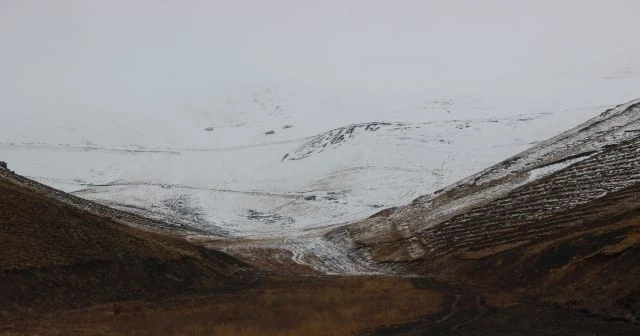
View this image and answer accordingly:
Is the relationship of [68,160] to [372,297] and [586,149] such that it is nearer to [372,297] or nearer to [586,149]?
[586,149]

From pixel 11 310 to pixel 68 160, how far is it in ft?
563

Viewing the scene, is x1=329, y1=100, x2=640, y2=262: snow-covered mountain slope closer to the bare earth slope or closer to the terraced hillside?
the terraced hillside

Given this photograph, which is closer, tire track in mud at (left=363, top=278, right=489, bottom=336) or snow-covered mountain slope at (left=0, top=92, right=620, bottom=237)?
tire track in mud at (left=363, top=278, right=489, bottom=336)

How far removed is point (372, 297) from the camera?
27.7 metres

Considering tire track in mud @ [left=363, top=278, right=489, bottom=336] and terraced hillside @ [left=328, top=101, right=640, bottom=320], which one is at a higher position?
terraced hillside @ [left=328, top=101, right=640, bottom=320]

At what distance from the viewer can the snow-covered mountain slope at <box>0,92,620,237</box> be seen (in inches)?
3553

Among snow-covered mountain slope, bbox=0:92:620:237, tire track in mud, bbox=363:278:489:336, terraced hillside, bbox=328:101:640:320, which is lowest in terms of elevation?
tire track in mud, bbox=363:278:489:336

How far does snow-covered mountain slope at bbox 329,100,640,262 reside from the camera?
40.7m

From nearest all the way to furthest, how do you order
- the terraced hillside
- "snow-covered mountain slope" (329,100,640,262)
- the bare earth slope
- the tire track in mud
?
1. the tire track in mud
2. the bare earth slope
3. the terraced hillside
4. "snow-covered mountain slope" (329,100,640,262)

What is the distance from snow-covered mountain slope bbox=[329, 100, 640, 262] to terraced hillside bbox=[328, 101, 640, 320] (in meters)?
0.15

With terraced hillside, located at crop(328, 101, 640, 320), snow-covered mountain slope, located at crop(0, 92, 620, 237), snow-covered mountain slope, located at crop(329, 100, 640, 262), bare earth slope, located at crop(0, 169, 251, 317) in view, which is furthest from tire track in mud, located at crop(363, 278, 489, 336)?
snow-covered mountain slope, located at crop(0, 92, 620, 237)

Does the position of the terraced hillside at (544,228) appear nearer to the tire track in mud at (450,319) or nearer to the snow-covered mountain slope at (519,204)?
the snow-covered mountain slope at (519,204)

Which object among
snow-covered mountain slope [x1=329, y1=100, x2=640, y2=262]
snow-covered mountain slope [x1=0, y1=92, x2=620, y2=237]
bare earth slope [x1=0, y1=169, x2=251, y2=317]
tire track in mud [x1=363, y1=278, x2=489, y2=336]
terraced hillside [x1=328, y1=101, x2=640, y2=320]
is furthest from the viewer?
snow-covered mountain slope [x1=0, y1=92, x2=620, y2=237]

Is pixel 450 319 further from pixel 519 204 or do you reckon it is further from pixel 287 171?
pixel 287 171
